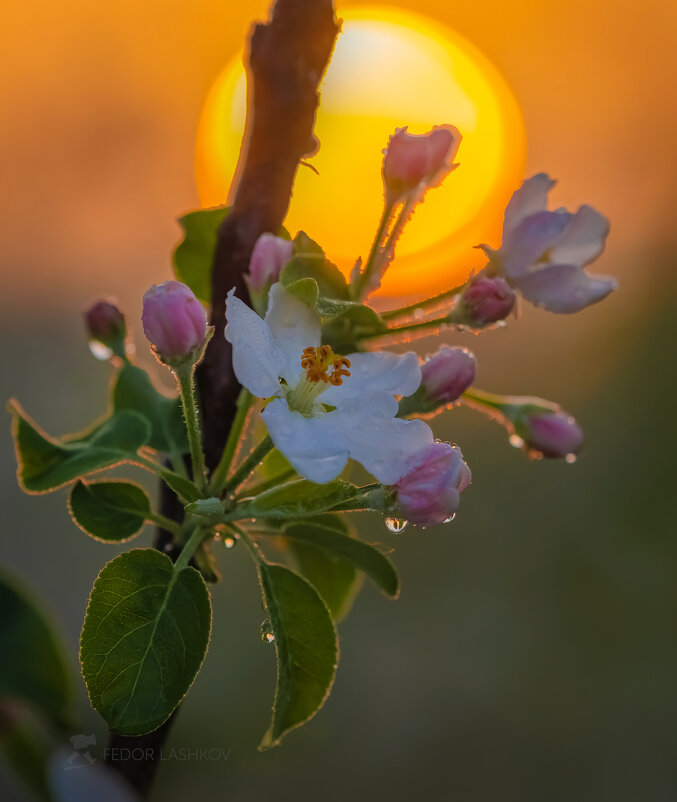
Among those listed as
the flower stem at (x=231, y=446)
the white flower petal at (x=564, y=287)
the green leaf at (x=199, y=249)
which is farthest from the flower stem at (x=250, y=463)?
the white flower petal at (x=564, y=287)

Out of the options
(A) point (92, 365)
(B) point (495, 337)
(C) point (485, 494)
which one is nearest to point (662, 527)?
(C) point (485, 494)

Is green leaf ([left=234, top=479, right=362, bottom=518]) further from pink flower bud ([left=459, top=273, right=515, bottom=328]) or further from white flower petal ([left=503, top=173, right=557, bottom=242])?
white flower petal ([left=503, top=173, right=557, bottom=242])

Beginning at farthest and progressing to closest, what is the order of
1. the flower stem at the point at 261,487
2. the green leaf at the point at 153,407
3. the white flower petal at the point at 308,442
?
the green leaf at the point at 153,407 → the flower stem at the point at 261,487 → the white flower petal at the point at 308,442

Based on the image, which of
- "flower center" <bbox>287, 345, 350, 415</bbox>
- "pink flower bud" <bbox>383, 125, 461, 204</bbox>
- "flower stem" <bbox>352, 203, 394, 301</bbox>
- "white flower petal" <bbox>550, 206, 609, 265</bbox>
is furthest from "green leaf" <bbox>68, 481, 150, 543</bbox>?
"white flower petal" <bbox>550, 206, 609, 265</bbox>

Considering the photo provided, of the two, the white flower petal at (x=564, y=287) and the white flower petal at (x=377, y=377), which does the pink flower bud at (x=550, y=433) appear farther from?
the white flower petal at (x=377, y=377)

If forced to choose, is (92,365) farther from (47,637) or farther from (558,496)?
(47,637)
